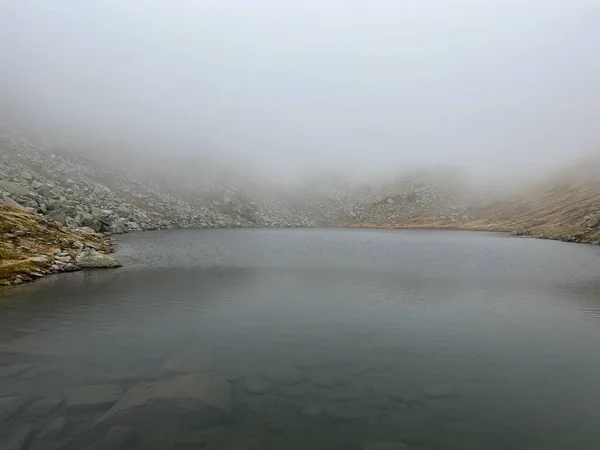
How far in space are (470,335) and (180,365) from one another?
860 inches

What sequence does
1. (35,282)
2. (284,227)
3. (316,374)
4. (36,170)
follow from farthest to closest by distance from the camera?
(284,227) → (36,170) → (35,282) → (316,374)

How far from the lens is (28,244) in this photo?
55875 millimetres

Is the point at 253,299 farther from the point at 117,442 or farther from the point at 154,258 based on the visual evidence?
the point at 154,258

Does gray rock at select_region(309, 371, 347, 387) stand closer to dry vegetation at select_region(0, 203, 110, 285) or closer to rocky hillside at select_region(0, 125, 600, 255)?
dry vegetation at select_region(0, 203, 110, 285)

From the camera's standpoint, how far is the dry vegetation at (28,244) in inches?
1873

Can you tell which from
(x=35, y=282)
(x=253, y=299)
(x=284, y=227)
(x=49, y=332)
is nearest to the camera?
(x=49, y=332)

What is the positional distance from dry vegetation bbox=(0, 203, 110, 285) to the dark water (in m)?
4.11

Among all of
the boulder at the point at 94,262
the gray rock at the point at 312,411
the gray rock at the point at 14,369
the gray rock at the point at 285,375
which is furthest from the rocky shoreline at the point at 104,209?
the gray rock at the point at 312,411

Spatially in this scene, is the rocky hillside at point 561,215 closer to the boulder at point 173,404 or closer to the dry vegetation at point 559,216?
the dry vegetation at point 559,216

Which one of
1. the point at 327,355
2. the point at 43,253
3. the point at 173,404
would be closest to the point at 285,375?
the point at 327,355

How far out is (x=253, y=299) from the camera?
4150 centimetres

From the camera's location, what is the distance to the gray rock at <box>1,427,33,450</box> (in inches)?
588

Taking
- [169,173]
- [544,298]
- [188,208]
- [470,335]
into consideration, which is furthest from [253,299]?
[169,173]

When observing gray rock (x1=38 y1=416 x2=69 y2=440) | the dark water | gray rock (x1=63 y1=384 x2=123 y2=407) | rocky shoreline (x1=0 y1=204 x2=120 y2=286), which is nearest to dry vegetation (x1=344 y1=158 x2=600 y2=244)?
the dark water
